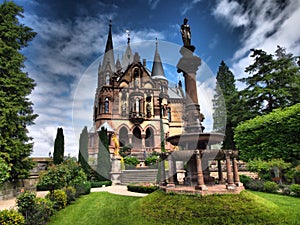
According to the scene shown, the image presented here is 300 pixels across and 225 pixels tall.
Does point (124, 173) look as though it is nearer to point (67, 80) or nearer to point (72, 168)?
point (72, 168)

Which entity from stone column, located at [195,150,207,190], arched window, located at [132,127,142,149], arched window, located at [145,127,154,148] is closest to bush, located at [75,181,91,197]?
stone column, located at [195,150,207,190]

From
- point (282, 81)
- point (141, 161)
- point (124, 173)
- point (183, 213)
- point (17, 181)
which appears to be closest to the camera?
point (183, 213)

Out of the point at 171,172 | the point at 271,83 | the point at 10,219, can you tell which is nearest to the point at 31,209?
the point at 10,219

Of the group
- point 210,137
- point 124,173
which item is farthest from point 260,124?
point 124,173

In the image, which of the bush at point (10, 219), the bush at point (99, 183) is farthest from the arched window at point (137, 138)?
the bush at point (10, 219)

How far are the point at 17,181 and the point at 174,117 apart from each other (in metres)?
31.4

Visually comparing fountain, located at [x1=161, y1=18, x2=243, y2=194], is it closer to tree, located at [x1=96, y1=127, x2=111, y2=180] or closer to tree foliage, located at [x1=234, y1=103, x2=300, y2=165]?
tree foliage, located at [x1=234, y1=103, x2=300, y2=165]

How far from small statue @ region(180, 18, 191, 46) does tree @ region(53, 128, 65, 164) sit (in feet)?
60.4

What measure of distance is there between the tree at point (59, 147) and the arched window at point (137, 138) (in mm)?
13685

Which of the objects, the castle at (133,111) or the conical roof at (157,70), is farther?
the conical roof at (157,70)

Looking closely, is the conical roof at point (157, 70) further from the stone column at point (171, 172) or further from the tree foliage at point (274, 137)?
the stone column at point (171, 172)

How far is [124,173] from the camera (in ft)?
71.0

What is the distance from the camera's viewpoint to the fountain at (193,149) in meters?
7.64

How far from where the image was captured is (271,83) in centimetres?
2411
